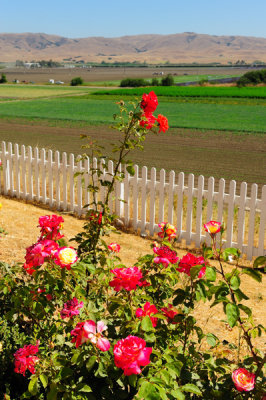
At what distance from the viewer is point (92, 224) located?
3781mm

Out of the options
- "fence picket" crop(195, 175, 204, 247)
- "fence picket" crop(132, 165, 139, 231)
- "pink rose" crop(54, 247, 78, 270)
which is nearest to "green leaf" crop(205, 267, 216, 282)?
"pink rose" crop(54, 247, 78, 270)

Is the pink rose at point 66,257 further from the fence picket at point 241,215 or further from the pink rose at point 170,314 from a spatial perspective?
the fence picket at point 241,215

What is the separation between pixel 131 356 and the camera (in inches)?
76.5

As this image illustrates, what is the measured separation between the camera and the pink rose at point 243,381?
6.95ft

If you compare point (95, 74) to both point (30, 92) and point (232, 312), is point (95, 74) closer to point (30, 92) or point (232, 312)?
point (30, 92)

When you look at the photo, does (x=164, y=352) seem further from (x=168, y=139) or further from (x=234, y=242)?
(x=168, y=139)

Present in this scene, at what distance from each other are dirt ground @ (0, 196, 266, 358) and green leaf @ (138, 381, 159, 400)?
7.45ft

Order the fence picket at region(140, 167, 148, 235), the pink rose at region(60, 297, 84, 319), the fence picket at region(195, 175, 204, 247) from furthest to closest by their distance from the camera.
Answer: the fence picket at region(140, 167, 148, 235) → the fence picket at region(195, 175, 204, 247) → the pink rose at region(60, 297, 84, 319)

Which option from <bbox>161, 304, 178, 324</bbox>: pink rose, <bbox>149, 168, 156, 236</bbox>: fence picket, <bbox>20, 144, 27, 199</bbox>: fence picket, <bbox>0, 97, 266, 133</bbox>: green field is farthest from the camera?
<bbox>0, 97, 266, 133</bbox>: green field

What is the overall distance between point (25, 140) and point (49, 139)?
1106mm

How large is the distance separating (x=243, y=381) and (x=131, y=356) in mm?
552

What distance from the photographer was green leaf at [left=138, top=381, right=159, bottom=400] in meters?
1.94

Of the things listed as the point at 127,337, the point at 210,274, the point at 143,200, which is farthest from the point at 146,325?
the point at 143,200

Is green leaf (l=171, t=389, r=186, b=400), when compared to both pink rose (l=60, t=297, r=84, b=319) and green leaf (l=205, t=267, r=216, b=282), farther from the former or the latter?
pink rose (l=60, t=297, r=84, b=319)
